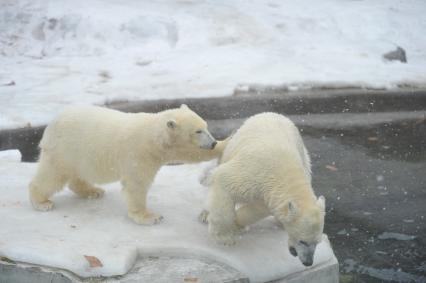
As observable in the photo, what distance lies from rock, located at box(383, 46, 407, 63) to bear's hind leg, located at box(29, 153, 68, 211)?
719cm

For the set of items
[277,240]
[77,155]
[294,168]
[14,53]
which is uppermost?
[294,168]

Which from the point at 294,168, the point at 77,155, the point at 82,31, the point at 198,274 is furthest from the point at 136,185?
the point at 82,31

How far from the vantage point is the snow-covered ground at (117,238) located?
4.38 meters

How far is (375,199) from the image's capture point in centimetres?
645

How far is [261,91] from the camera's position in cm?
937

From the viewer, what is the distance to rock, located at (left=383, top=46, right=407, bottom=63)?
10.9 metres

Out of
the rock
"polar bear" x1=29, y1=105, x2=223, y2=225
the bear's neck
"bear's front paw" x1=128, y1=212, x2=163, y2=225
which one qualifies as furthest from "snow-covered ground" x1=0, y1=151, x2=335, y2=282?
the rock

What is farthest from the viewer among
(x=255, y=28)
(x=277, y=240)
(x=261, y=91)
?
(x=255, y=28)

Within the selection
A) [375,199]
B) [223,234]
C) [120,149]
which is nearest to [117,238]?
[120,149]

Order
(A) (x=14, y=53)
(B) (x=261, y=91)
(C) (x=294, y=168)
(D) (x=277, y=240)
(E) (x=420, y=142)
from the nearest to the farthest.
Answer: (C) (x=294, y=168) → (D) (x=277, y=240) → (E) (x=420, y=142) → (B) (x=261, y=91) → (A) (x=14, y=53)

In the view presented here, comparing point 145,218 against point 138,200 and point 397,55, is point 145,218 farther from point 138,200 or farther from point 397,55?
point 397,55

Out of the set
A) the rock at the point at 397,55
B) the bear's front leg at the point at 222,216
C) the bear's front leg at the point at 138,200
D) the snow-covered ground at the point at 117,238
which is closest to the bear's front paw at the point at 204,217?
the snow-covered ground at the point at 117,238

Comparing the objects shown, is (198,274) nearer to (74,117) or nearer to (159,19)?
(74,117)

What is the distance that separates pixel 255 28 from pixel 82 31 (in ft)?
9.73
